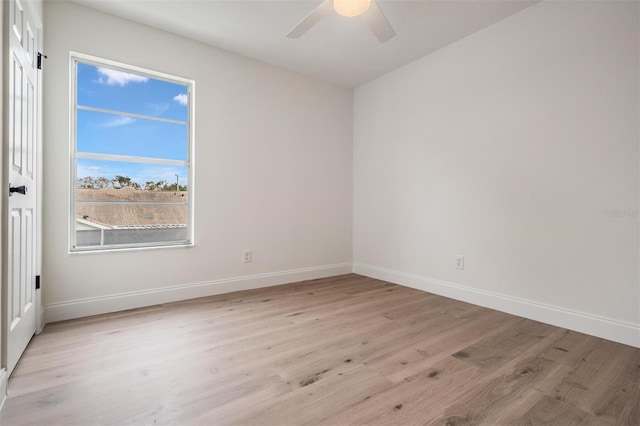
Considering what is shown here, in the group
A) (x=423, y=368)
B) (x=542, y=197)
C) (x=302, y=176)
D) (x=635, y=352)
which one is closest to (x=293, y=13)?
(x=302, y=176)

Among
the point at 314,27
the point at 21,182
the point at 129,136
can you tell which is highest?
the point at 314,27

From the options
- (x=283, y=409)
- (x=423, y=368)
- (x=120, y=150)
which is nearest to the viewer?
(x=283, y=409)

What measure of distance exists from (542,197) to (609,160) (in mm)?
466

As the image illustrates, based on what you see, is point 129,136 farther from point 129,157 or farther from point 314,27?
point 314,27

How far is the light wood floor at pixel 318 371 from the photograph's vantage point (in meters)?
1.37

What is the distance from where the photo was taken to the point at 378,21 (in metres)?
2.01

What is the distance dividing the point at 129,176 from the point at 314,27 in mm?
2138

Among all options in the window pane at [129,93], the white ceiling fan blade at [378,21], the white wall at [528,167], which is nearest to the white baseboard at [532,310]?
the white wall at [528,167]

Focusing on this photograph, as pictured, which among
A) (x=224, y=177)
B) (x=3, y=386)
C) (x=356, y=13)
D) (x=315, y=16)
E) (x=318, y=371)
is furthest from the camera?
(x=224, y=177)

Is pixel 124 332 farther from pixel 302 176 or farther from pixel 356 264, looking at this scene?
pixel 356 264

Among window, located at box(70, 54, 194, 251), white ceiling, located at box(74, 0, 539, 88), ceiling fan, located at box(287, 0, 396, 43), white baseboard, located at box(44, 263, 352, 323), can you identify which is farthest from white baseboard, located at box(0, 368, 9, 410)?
white ceiling, located at box(74, 0, 539, 88)

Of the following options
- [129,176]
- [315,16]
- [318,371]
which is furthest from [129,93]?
[318,371]

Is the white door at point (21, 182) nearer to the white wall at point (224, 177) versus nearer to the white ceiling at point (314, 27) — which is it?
the white wall at point (224, 177)

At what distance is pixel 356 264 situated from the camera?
4.28 m
